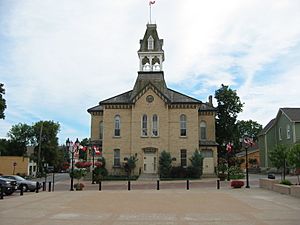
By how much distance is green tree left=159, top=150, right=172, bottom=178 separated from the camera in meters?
43.1

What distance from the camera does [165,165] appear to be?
142 feet

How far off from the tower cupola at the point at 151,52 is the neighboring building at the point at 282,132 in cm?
1886

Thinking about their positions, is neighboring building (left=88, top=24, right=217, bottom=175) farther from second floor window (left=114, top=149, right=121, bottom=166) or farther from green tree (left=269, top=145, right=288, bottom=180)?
green tree (left=269, top=145, right=288, bottom=180)

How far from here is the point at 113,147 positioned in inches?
1796

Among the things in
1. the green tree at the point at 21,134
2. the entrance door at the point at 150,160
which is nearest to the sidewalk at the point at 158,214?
the entrance door at the point at 150,160

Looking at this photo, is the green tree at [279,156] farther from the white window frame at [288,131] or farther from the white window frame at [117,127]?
the white window frame at [288,131]

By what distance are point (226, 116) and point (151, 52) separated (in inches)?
632

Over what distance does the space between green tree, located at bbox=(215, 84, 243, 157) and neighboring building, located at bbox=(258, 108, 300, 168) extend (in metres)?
5.71

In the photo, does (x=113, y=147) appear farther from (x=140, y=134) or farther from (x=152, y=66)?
(x=152, y=66)

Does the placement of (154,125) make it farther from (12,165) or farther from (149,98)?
(12,165)

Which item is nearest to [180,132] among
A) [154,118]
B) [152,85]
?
[154,118]

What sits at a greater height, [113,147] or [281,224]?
[113,147]

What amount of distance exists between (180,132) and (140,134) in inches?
200

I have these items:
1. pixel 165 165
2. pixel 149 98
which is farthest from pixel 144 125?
pixel 165 165
